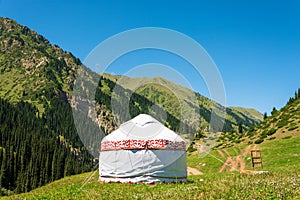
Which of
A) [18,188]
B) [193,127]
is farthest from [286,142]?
[18,188]

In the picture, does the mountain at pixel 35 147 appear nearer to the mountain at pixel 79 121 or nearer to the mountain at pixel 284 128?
the mountain at pixel 79 121

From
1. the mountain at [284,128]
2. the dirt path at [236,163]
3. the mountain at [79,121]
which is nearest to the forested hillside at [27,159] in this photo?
the mountain at [79,121]

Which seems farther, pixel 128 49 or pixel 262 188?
pixel 128 49

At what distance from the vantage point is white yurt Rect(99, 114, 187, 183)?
1700cm

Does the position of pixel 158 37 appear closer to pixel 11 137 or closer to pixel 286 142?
pixel 286 142

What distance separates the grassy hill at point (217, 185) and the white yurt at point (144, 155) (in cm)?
130

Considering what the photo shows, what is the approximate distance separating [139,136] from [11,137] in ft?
407

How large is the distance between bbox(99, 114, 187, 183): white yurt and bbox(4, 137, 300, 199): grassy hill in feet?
4.25

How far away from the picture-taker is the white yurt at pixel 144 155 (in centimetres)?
1700

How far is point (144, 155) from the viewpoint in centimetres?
1703

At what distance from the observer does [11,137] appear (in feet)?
418

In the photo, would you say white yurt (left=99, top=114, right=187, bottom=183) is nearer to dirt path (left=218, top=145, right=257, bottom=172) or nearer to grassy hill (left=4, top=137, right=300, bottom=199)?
grassy hill (left=4, top=137, right=300, bottom=199)

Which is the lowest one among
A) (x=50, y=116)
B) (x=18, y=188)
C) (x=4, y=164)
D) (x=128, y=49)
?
(x=18, y=188)

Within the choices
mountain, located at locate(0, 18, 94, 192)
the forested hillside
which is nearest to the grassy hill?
the forested hillside
